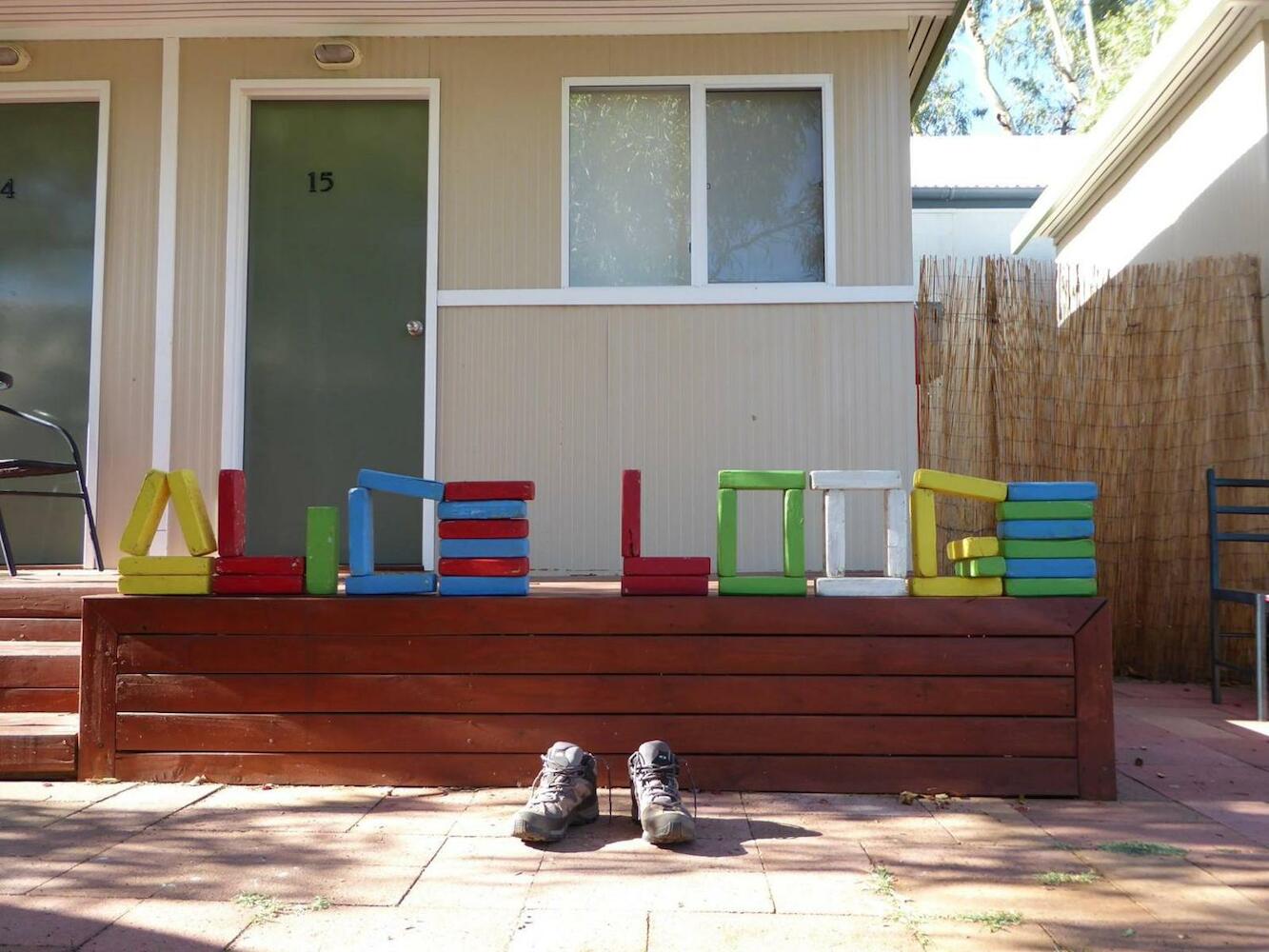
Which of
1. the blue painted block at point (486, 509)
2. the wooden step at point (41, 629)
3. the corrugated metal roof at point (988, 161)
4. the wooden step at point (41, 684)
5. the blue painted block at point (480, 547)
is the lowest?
the wooden step at point (41, 684)

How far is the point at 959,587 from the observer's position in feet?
11.5

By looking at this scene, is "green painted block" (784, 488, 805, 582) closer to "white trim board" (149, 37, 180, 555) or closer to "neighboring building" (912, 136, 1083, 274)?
"white trim board" (149, 37, 180, 555)

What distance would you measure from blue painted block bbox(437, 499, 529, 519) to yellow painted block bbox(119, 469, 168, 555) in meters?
0.97

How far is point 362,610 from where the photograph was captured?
354 cm

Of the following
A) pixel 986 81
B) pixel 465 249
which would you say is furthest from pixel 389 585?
pixel 986 81

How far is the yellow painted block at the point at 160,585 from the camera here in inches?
142

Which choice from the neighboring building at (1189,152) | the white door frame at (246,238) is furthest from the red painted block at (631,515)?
the neighboring building at (1189,152)

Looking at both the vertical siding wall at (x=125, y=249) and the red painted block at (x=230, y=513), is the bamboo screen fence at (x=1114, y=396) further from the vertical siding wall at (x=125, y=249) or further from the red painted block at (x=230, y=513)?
the vertical siding wall at (x=125, y=249)

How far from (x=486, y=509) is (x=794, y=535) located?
1055mm

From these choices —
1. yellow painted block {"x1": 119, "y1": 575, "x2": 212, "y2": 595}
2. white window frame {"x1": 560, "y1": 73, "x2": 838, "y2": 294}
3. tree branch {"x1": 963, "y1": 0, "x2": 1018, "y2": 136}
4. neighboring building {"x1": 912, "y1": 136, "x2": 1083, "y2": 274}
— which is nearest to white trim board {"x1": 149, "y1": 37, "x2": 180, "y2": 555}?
yellow painted block {"x1": 119, "y1": 575, "x2": 212, "y2": 595}

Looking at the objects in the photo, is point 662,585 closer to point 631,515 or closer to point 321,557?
point 631,515

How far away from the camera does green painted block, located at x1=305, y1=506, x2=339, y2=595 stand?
11.8ft

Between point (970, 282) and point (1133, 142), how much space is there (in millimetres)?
2313

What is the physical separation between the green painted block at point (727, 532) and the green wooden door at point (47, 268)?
368 centimetres
